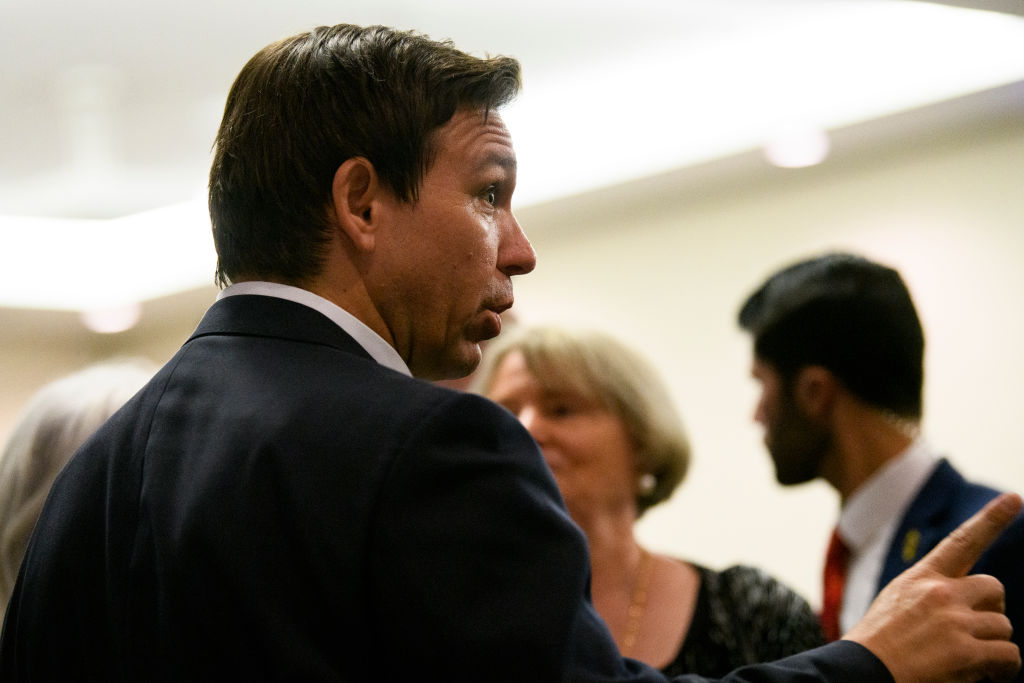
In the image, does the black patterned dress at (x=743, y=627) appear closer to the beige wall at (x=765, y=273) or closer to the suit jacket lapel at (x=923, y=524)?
the suit jacket lapel at (x=923, y=524)

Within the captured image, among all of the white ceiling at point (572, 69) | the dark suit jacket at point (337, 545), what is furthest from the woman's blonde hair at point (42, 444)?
the white ceiling at point (572, 69)

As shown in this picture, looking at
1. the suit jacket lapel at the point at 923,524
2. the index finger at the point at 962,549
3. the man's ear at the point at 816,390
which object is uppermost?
the man's ear at the point at 816,390

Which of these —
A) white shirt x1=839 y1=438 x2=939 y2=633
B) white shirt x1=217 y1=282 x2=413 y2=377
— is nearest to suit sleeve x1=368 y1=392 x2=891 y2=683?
white shirt x1=217 y1=282 x2=413 y2=377

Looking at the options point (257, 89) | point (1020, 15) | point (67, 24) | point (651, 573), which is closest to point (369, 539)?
point (257, 89)

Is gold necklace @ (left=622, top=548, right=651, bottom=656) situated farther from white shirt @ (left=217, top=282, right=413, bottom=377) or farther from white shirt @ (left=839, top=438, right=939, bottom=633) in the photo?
A: white shirt @ (left=217, top=282, right=413, bottom=377)

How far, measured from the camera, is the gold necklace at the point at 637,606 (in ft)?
8.12

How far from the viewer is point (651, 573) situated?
261 cm

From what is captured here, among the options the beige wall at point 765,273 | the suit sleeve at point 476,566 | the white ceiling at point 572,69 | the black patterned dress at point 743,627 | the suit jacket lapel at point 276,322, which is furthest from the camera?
the beige wall at point 765,273

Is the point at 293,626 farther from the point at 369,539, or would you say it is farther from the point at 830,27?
the point at 830,27

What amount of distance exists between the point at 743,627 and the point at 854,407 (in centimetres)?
83

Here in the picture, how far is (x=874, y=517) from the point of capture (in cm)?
284

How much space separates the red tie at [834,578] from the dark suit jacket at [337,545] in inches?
68.1

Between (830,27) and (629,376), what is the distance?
303cm

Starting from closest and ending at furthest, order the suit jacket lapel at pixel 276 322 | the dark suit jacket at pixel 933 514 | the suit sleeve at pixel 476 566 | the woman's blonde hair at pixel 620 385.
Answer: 1. the suit sleeve at pixel 476 566
2. the suit jacket lapel at pixel 276 322
3. the dark suit jacket at pixel 933 514
4. the woman's blonde hair at pixel 620 385
